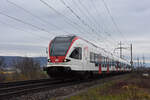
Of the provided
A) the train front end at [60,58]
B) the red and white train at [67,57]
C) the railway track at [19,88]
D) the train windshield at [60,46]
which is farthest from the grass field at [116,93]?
the train windshield at [60,46]

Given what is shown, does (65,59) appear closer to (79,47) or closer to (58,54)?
(58,54)

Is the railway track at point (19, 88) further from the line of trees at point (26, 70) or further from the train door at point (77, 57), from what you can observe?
the line of trees at point (26, 70)

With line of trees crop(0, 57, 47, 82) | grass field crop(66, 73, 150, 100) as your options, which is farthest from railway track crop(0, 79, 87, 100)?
line of trees crop(0, 57, 47, 82)

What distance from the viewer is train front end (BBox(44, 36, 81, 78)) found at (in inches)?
582

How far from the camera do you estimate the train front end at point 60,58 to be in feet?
48.5

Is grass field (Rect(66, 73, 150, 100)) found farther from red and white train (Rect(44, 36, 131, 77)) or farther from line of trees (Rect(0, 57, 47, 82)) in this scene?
line of trees (Rect(0, 57, 47, 82))

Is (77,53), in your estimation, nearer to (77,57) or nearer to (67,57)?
(77,57)

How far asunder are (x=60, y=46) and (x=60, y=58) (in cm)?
106

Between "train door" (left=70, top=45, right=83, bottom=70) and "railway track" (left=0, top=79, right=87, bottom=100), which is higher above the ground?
"train door" (left=70, top=45, right=83, bottom=70)

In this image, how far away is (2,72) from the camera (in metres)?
21.3

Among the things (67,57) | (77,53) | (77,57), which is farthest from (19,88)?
(77,53)

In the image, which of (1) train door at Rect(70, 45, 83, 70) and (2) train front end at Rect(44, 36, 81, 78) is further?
(1) train door at Rect(70, 45, 83, 70)

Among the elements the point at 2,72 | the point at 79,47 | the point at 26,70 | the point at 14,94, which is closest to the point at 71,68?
the point at 79,47

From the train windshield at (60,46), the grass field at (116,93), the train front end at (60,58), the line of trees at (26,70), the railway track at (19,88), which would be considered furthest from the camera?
the line of trees at (26,70)
